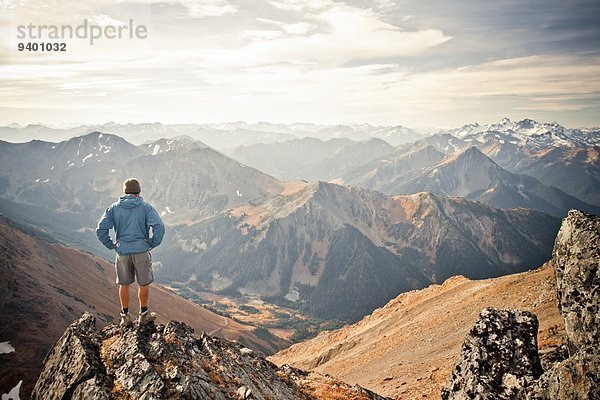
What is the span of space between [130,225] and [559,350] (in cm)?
1532

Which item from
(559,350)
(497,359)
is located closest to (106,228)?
(497,359)

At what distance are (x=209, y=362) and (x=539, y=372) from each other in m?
11.2

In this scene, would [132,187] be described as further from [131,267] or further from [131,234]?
[131,267]

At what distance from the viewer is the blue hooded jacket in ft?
41.8

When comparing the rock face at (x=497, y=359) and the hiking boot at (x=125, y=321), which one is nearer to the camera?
the rock face at (x=497, y=359)

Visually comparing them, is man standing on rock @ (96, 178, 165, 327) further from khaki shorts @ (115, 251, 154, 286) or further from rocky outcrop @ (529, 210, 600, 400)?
rocky outcrop @ (529, 210, 600, 400)

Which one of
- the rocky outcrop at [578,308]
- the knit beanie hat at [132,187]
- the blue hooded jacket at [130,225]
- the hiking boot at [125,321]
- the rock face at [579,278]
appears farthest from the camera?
the hiking boot at [125,321]

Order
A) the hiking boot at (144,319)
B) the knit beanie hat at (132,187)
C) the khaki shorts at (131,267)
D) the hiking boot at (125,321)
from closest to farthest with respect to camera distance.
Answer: the khaki shorts at (131,267), the knit beanie hat at (132,187), the hiking boot at (144,319), the hiking boot at (125,321)

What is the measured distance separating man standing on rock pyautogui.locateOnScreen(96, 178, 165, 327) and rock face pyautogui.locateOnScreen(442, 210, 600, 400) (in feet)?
37.1

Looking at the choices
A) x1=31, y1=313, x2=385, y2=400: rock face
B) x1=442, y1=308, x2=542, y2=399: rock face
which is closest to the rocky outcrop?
x1=442, y1=308, x2=542, y2=399: rock face

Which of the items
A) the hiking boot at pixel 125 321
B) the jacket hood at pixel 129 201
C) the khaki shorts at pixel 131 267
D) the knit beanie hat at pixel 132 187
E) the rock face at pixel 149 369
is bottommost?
the rock face at pixel 149 369

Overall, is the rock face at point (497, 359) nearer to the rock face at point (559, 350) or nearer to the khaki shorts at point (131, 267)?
the rock face at point (559, 350)

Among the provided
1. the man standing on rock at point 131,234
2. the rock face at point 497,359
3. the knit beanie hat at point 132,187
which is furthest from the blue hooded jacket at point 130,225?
the rock face at point 497,359

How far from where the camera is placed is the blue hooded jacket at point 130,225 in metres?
12.7
